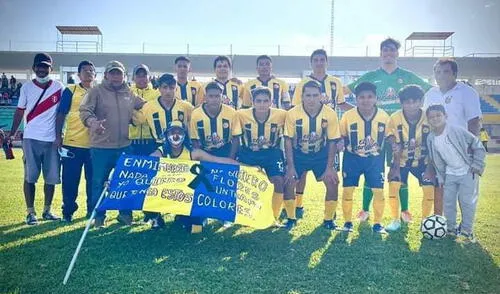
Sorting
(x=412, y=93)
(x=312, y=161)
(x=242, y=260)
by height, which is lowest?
(x=242, y=260)

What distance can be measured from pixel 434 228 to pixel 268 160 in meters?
2.24

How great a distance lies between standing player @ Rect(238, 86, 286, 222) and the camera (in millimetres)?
5766

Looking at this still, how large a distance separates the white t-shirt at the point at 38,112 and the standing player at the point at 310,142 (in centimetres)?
327

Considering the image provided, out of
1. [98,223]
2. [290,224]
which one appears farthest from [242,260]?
[98,223]

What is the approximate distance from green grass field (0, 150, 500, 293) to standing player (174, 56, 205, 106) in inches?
82.9

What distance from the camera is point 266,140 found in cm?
579

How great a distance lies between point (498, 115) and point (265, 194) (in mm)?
29818

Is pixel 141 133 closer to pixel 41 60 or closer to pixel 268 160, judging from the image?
pixel 41 60

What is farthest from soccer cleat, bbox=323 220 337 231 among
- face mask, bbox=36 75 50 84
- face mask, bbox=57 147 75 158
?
face mask, bbox=36 75 50 84

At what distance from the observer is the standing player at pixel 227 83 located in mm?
6824

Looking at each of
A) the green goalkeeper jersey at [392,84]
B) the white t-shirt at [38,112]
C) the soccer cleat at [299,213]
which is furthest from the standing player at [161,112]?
the green goalkeeper jersey at [392,84]

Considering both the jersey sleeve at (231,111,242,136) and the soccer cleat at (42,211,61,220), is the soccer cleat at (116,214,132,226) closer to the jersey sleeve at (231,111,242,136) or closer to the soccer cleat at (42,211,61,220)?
the soccer cleat at (42,211,61,220)

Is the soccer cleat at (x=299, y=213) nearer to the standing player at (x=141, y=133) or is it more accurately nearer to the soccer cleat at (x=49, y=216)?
the standing player at (x=141, y=133)

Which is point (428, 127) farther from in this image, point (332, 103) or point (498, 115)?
point (498, 115)
